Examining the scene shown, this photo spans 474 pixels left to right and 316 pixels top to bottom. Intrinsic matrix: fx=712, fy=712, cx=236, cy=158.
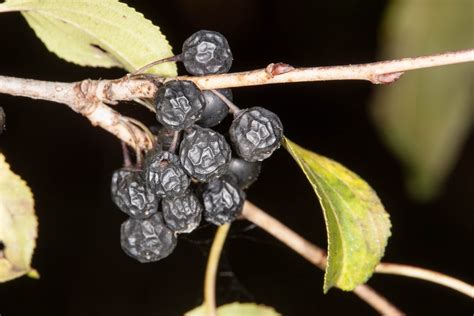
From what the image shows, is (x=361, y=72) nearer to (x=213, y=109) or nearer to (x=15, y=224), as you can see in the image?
(x=213, y=109)

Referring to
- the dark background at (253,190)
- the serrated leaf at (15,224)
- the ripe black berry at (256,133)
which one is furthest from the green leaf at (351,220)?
the dark background at (253,190)

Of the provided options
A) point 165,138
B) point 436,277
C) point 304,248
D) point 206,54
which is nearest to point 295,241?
point 304,248

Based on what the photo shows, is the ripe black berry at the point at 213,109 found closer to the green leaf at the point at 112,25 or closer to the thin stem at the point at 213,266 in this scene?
the green leaf at the point at 112,25

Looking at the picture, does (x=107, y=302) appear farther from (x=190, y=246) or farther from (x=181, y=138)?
(x=181, y=138)

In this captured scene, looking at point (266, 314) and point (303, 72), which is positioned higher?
point (303, 72)

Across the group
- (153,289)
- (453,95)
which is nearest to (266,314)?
(453,95)

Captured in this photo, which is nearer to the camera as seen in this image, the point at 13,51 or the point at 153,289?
the point at 13,51
